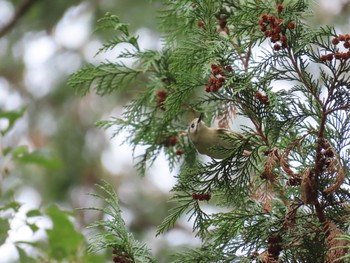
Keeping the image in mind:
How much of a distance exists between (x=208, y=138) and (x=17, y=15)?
7.57 feet

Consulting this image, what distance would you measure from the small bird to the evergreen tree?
3 cm

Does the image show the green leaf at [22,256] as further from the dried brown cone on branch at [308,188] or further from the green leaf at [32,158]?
the dried brown cone on branch at [308,188]

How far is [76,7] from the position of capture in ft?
13.3

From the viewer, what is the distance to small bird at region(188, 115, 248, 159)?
1.42 m

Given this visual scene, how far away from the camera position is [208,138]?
4.92 ft

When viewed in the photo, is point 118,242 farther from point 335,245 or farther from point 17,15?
point 17,15

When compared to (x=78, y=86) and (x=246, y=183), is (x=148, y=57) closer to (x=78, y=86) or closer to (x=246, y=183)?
(x=78, y=86)

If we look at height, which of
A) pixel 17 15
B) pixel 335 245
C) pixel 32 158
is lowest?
pixel 335 245

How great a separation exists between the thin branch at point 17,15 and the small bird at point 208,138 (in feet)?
7.15

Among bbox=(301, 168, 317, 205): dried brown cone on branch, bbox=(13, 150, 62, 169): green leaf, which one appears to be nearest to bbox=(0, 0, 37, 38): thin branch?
bbox=(13, 150, 62, 169): green leaf

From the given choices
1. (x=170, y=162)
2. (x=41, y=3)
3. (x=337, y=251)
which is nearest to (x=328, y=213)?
(x=337, y=251)

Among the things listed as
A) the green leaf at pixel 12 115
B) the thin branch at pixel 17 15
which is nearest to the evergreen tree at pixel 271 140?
the green leaf at pixel 12 115

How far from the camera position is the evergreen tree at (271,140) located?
1.29 metres

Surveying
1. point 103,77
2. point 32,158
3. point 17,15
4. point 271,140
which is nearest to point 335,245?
point 271,140
